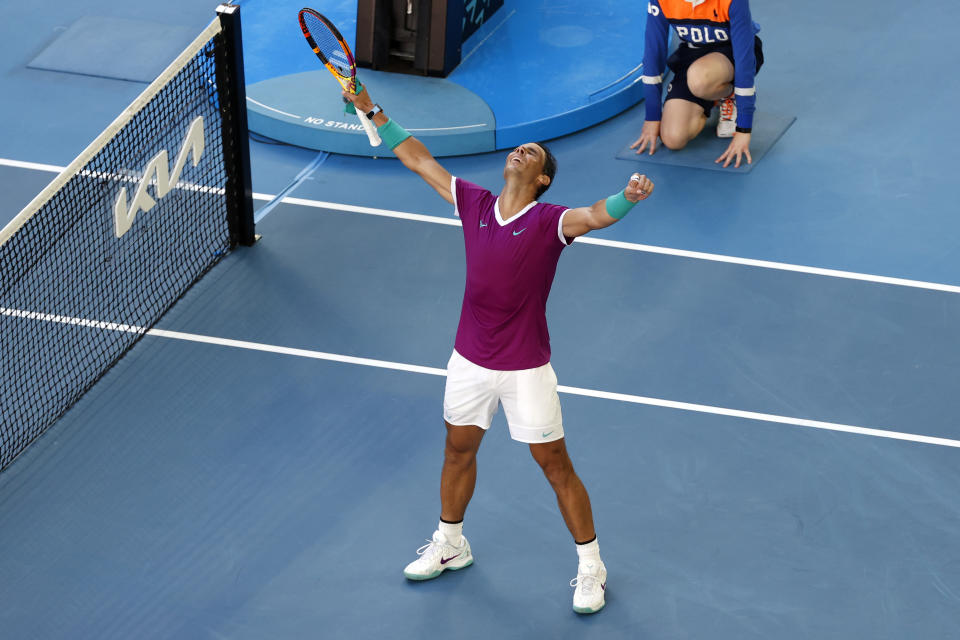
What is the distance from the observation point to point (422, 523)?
19.3 feet

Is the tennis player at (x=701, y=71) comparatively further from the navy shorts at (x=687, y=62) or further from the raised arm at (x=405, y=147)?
the raised arm at (x=405, y=147)

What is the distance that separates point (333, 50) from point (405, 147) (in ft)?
2.42

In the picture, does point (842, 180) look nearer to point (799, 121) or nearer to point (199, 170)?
point (799, 121)

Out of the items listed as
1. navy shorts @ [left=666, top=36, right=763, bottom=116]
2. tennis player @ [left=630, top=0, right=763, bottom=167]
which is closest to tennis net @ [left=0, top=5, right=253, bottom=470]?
tennis player @ [left=630, top=0, right=763, bottom=167]

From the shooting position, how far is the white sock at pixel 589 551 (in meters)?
5.39

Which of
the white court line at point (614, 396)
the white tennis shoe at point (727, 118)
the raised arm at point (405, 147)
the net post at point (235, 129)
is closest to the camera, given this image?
the raised arm at point (405, 147)

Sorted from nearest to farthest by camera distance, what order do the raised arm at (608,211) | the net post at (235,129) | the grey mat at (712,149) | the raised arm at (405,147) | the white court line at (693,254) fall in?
the raised arm at (608,211)
the raised arm at (405,147)
the net post at (235,129)
the white court line at (693,254)
the grey mat at (712,149)

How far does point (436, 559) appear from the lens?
5.57m

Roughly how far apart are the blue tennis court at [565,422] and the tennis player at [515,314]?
1.98 ft

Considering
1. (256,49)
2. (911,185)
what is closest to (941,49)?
(911,185)

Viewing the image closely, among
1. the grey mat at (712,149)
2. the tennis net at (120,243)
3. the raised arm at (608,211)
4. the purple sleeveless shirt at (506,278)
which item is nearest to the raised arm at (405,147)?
the purple sleeveless shirt at (506,278)

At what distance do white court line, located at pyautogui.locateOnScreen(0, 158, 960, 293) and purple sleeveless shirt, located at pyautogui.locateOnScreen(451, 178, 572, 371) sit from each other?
278cm

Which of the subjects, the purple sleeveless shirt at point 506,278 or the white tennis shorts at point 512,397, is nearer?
the purple sleeveless shirt at point 506,278

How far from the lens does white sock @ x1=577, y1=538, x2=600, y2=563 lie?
539 centimetres
